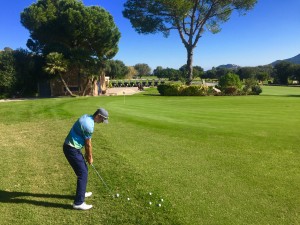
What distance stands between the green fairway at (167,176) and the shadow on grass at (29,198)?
0.02 meters

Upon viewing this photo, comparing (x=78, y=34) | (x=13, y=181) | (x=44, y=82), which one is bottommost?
(x=13, y=181)

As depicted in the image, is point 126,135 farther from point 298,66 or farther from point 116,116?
point 298,66

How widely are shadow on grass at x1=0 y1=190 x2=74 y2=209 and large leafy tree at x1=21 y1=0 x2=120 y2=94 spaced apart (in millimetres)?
33745

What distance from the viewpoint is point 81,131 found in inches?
226

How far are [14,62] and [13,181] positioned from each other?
36.4m

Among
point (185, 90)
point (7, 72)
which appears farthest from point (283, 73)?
point (7, 72)

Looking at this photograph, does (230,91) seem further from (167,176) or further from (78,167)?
(78,167)

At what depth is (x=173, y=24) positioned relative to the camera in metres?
41.1

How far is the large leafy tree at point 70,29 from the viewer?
38.1 metres

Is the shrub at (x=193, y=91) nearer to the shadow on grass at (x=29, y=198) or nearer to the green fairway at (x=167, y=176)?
the green fairway at (x=167, y=176)

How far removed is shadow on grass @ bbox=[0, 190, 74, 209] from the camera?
607cm

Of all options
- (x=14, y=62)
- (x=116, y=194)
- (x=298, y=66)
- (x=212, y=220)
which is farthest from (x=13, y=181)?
(x=298, y=66)

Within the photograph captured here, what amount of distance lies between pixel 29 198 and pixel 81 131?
2023 mm

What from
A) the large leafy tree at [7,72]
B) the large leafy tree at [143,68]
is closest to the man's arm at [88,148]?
the large leafy tree at [7,72]
